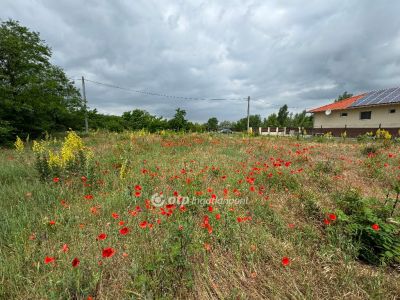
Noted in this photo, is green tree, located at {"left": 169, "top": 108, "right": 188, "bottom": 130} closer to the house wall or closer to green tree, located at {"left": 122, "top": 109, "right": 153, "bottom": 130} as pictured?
green tree, located at {"left": 122, "top": 109, "right": 153, "bottom": 130}

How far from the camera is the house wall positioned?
18.4m

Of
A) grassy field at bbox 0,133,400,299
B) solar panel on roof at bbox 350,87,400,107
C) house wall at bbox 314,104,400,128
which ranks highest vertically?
solar panel on roof at bbox 350,87,400,107

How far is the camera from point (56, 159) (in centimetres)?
368

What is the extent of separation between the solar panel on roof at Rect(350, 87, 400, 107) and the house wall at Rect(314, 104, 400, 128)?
1.96 ft

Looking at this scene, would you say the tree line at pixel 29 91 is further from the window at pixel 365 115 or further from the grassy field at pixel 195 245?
the window at pixel 365 115

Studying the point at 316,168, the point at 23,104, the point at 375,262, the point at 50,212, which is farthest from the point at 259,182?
the point at 23,104

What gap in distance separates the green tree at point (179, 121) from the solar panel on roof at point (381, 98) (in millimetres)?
21621

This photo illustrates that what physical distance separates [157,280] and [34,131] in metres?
16.3

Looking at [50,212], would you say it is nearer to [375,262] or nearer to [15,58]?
[375,262]

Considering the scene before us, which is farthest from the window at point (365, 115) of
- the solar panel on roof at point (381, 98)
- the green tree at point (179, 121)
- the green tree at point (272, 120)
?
the green tree at point (272, 120)

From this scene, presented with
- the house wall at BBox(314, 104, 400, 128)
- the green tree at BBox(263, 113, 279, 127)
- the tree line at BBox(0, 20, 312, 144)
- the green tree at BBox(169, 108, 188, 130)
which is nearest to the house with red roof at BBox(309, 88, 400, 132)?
the house wall at BBox(314, 104, 400, 128)

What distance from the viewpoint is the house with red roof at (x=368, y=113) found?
18312 mm

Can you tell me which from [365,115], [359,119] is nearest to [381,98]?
[365,115]

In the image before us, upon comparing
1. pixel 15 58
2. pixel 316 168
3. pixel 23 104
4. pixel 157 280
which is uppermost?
pixel 15 58
